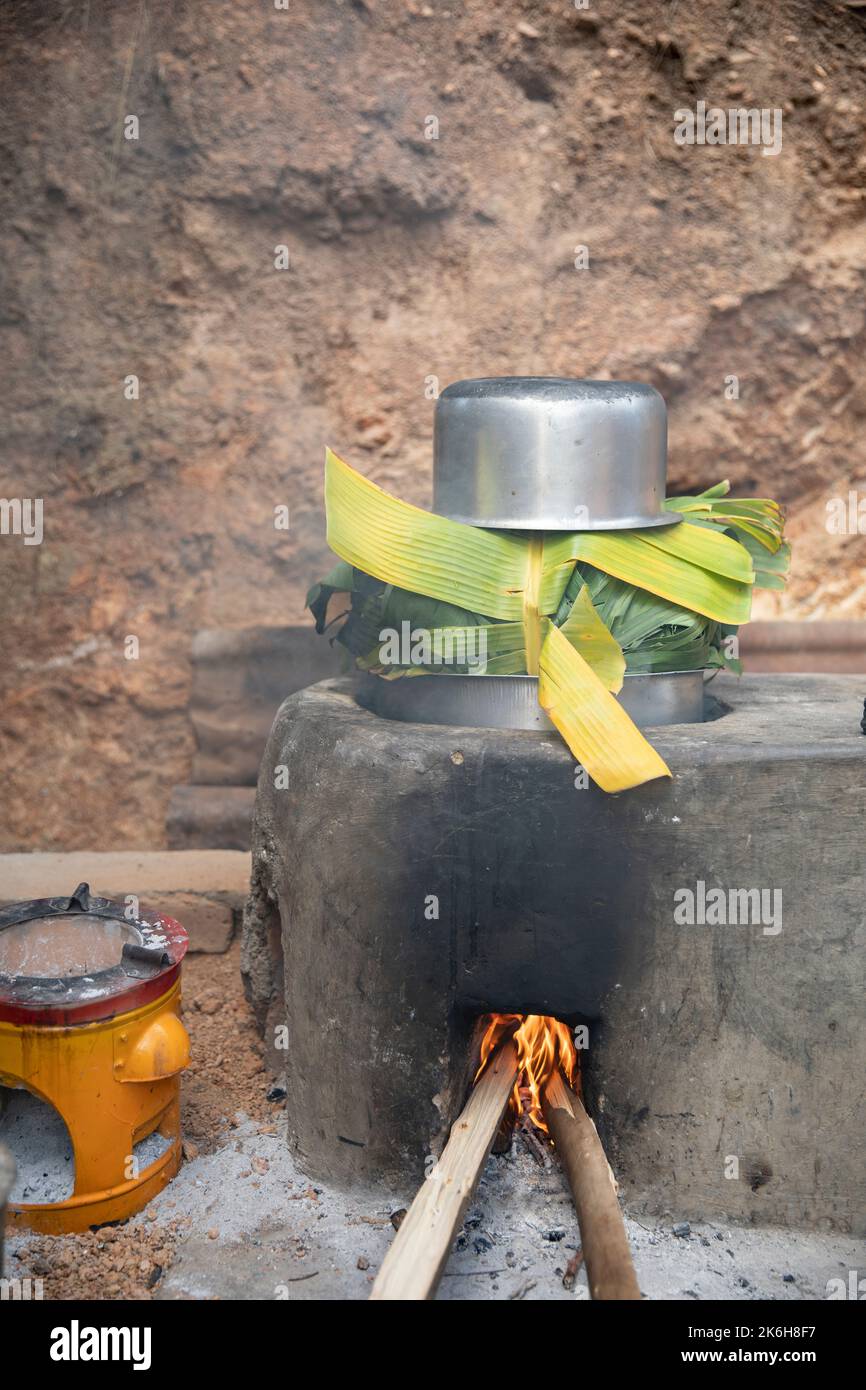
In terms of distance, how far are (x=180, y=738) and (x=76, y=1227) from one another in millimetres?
2365

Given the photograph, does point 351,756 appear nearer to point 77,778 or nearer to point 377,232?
point 77,778

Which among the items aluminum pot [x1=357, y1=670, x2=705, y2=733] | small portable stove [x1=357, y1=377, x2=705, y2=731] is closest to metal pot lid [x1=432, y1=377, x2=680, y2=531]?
small portable stove [x1=357, y1=377, x2=705, y2=731]

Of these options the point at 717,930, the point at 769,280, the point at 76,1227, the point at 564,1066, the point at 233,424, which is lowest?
the point at 76,1227

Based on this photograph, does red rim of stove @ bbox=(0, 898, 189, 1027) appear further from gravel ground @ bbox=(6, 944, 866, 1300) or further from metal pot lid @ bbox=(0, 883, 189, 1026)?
gravel ground @ bbox=(6, 944, 866, 1300)

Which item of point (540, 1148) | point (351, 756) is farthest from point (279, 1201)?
point (351, 756)

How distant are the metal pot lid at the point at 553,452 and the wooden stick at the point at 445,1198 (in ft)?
4.06

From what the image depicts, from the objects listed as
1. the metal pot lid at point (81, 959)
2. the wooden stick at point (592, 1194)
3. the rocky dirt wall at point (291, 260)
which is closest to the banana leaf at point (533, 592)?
the metal pot lid at point (81, 959)

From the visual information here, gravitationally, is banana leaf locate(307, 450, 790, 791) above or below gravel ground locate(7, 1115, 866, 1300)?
above

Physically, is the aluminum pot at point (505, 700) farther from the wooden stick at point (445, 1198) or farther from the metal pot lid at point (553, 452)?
the wooden stick at point (445, 1198)

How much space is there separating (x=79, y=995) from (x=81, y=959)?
26 centimetres

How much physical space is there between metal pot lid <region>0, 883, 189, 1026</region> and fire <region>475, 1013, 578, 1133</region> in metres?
0.75

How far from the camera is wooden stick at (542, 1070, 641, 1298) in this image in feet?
6.59

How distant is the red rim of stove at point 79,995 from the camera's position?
2393mm

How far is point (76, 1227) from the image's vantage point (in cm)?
251
